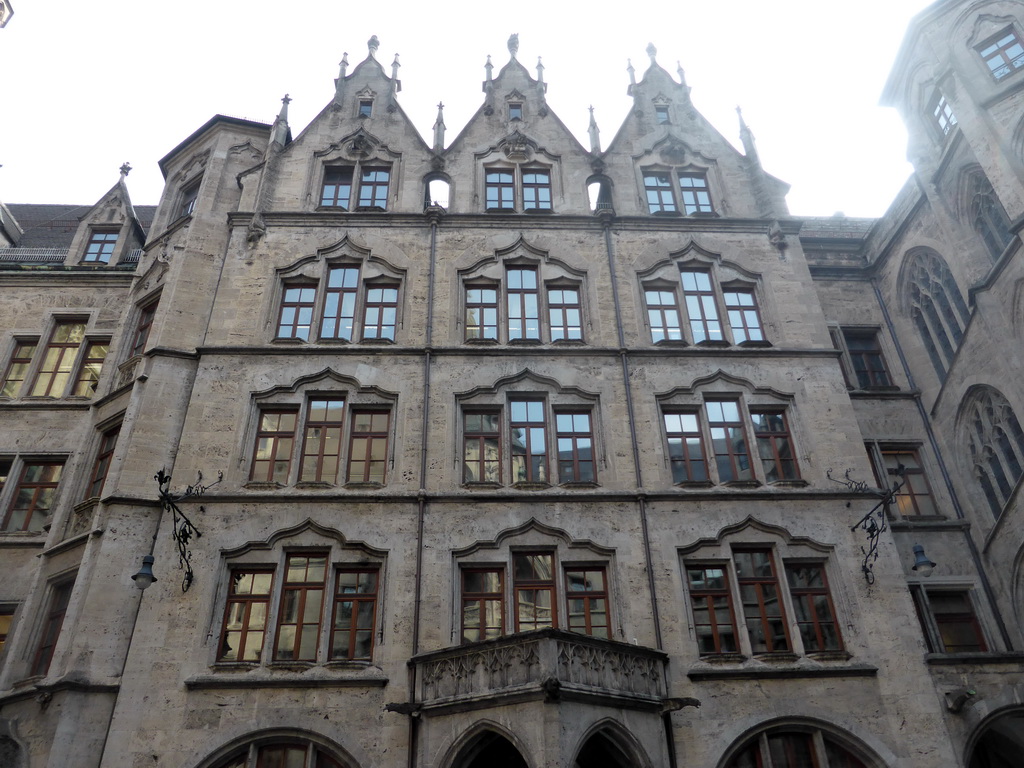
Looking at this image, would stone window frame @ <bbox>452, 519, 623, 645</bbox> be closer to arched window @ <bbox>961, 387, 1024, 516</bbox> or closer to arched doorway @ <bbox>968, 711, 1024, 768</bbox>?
arched doorway @ <bbox>968, 711, 1024, 768</bbox>

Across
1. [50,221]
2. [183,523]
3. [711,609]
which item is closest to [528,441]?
[711,609]

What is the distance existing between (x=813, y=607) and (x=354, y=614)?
9833mm

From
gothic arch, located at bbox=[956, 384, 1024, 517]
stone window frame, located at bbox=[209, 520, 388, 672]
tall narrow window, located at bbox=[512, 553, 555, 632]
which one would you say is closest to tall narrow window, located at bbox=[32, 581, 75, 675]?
stone window frame, located at bbox=[209, 520, 388, 672]

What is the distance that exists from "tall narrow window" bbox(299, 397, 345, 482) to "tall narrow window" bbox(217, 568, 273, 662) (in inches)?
97.2

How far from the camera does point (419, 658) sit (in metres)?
15.1

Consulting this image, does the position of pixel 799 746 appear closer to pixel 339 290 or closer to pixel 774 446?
pixel 774 446

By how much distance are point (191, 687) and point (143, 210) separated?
69.4 feet

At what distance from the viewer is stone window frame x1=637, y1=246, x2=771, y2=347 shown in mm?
20469

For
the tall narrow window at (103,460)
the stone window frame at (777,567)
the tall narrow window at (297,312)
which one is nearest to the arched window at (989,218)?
the stone window frame at (777,567)

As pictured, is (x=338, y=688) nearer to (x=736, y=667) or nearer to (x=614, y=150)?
(x=736, y=667)

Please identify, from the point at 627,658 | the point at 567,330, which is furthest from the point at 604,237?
the point at 627,658

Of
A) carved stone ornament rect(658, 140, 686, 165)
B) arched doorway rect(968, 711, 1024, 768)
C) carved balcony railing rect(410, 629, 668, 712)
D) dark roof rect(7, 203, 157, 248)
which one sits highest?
dark roof rect(7, 203, 157, 248)

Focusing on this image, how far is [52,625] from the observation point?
655 inches

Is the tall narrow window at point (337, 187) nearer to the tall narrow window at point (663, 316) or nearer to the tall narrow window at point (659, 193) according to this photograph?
the tall narrow window at point (659, 193)
